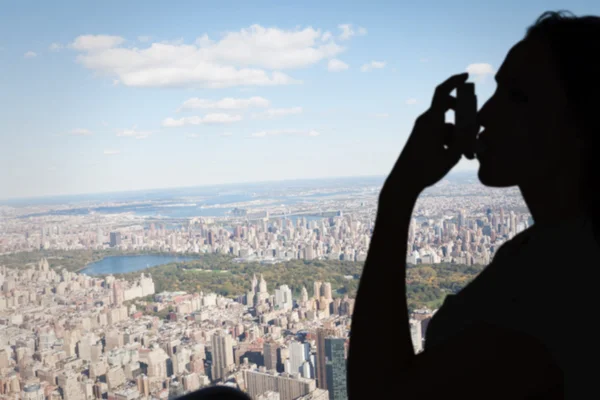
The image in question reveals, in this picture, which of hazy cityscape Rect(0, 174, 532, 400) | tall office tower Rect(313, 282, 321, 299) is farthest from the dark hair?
tall office tower Rect(313, 282, 321, 299)

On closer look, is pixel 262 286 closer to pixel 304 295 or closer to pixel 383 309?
pixel 304 295

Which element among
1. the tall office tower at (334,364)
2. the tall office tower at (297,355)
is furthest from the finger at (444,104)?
the tall office tower at (297,355)

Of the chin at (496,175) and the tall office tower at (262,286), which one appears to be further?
the tall office tower at (262,286)

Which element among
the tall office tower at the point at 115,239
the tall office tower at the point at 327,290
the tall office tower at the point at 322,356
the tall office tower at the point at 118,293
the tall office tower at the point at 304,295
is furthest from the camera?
the tall office tower at the point at 115,239

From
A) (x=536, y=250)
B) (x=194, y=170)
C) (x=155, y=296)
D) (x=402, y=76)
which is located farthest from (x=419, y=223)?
(x=194, y=170)

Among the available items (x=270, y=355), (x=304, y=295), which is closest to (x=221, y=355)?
(x=270, y=355)

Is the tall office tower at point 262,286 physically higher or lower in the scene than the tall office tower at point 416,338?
lower

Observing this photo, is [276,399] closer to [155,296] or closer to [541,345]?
[155,296]

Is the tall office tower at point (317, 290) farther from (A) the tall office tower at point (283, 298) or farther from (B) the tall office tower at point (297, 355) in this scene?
(B) the tall office tower at point (297, 355)
